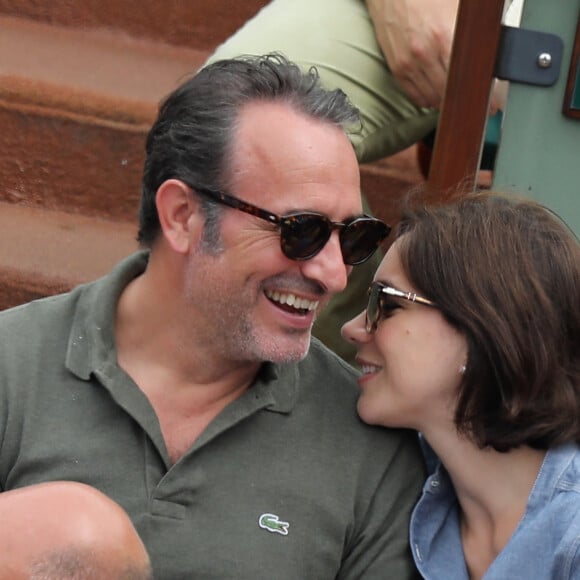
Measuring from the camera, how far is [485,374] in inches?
88.1

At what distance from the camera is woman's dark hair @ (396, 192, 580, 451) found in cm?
221

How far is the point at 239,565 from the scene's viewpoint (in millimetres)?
2188

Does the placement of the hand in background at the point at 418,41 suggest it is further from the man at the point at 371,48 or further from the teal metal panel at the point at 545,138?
the teal metal panel at the point at 545,138

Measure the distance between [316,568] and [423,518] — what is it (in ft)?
0.76

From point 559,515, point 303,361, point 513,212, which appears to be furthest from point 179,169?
point 559,515

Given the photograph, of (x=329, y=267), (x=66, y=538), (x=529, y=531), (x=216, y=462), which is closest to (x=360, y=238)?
(x=329, y=267)

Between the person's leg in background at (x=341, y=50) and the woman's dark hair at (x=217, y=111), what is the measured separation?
14.0 inches

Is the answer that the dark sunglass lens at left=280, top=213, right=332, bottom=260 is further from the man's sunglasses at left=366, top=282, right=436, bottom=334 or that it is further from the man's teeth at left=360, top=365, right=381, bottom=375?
the man's teeth at left=360, top=365, right=381, bottom=375

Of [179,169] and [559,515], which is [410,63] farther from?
[559,515]

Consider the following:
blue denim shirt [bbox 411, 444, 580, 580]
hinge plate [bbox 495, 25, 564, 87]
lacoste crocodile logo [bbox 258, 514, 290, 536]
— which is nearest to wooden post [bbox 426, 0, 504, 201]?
hinge plate [bbox 495, 25, 564, 87]

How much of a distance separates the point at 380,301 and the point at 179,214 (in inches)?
16.9

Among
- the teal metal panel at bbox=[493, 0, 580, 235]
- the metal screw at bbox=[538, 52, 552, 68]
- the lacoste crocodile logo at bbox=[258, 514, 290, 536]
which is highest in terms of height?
the metal screw at bbox=[538, 52, 552, 68]

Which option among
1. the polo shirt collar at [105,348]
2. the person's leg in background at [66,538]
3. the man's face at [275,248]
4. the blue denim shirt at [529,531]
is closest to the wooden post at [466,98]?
the man's face at [275,248]

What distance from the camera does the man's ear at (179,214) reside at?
92.9 inches
